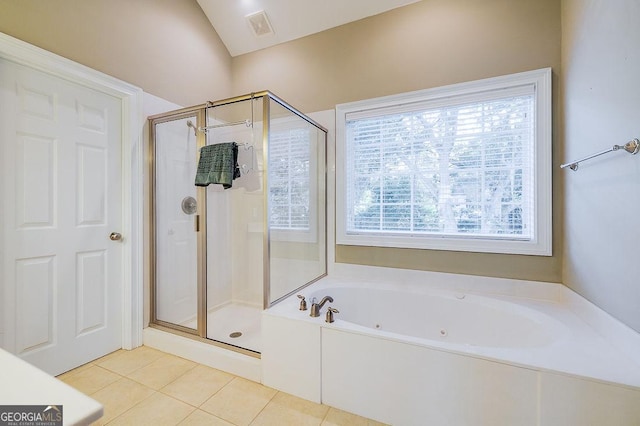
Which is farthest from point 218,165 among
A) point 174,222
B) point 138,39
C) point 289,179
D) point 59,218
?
A: point 138,39

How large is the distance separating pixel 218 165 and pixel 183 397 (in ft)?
5.05

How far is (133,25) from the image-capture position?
224 cm

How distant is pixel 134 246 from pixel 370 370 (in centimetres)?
201

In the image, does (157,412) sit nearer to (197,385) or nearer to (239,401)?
(197,385)

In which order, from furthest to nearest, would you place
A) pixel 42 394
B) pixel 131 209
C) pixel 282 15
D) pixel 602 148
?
pixel 282 15, pixel 131 209, pixel 602 148, pixel 42 394

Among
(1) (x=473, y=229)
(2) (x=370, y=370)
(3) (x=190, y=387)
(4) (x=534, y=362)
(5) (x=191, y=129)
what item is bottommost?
(3) (x=190, y=387)

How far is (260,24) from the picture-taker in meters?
2.80

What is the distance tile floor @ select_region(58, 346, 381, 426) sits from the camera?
1.53m

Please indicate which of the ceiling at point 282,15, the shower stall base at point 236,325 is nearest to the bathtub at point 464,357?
the shower stall base at point 236,325

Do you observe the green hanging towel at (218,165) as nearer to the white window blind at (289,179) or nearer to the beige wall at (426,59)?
the white window blind at (289,179)

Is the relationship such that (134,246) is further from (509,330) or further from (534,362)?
(509,330)

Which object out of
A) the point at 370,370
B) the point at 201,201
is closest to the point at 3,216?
the point at 201,201

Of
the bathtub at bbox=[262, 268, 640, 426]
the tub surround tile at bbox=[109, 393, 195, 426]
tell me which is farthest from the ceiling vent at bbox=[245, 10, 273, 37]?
the tub surround tile at bbox=[109, 393, 195, 426]

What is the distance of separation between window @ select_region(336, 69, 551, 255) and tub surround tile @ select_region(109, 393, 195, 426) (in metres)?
1.68
